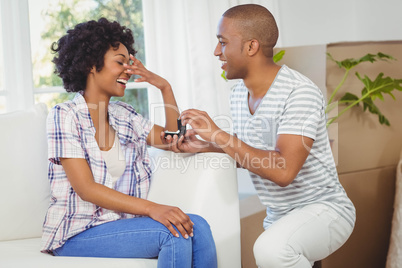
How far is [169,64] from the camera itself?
2617mm

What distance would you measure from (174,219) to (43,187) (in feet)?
1.78

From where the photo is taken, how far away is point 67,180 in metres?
1.61

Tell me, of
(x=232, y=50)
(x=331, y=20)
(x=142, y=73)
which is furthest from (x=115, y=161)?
(x=331, y=20)

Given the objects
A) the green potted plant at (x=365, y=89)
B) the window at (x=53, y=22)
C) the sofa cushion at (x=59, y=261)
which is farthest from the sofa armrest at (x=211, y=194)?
the window at (x=53, y=22)

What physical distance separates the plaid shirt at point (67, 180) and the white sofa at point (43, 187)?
8 cm

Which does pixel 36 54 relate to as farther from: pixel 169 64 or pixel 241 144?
pixel 241 144

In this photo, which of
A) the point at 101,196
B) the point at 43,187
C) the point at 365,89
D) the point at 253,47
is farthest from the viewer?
the point at 365,89

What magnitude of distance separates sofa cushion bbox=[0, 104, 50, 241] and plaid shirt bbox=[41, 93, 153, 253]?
132 mm

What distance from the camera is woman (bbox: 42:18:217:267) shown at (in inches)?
57.3

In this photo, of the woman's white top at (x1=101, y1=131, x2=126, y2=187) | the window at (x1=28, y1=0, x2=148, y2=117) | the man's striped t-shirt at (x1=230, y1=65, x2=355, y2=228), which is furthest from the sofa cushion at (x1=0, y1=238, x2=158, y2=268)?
the window at (x1=28, y1=0, x2=148, y2=117)

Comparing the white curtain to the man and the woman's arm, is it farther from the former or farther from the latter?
the woman's arm

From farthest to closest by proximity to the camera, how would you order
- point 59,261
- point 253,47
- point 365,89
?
point 365,89, point 253,47, point 59,261

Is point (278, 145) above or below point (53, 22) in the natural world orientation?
below

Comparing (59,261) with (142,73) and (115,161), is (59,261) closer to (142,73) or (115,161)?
(115,161)
